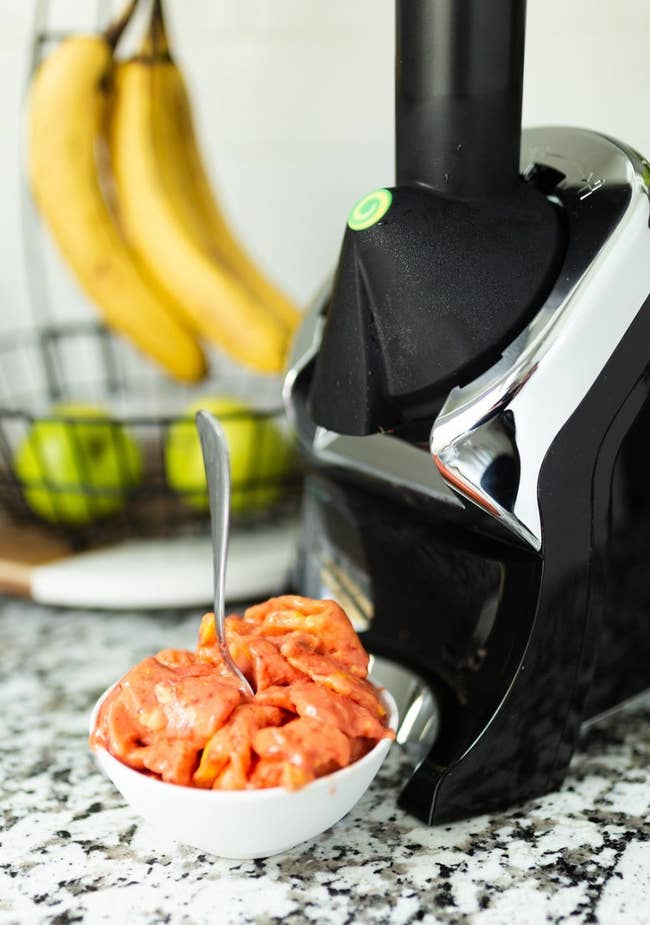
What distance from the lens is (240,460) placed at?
37.0 inches

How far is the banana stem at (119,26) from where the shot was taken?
89 centimetres

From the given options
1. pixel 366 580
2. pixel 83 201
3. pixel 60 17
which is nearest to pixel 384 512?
pixel 366 580

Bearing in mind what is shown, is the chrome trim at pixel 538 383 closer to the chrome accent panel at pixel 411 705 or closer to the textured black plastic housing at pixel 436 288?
the textured black plastic housing at pixel 436 288

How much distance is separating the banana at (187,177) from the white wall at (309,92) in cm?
12

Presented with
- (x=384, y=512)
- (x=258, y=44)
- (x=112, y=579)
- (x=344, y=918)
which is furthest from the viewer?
(x=258, y=44)

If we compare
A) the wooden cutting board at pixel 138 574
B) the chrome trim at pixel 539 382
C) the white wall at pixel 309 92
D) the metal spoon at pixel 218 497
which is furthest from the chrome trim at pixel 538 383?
the white wall at pixel 309 92

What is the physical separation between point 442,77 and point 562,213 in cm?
10

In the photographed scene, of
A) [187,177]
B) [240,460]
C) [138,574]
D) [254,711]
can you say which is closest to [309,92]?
[187,177]

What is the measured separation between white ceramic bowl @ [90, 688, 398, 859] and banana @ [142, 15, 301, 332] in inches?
19.4

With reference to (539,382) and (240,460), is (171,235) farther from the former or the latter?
(539,382)

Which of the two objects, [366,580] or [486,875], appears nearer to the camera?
[486,875]

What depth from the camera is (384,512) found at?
0.65 meters

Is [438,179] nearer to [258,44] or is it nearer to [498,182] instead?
[498,182]

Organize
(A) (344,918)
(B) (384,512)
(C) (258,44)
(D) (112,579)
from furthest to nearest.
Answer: (C) (258,44), (D) (112,579), (B) (384,512), (A) (344,918)
